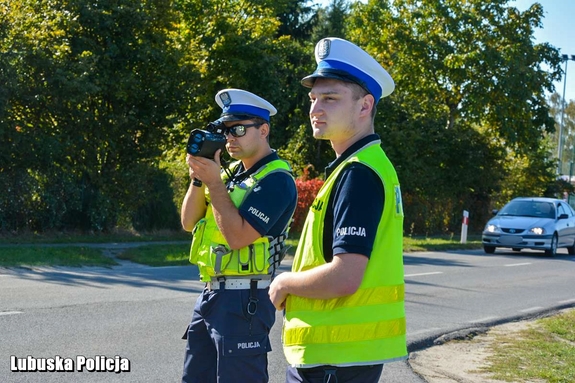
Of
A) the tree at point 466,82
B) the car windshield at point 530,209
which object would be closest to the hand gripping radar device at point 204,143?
the car windshield at point 530,209

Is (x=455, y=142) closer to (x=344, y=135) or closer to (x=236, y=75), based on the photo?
(x=236, y=75)

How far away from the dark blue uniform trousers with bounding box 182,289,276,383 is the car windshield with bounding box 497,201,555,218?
2029cm

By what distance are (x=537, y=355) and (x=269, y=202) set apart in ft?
16.9

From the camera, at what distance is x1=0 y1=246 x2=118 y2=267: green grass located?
1420cm

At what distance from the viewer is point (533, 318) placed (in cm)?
1116

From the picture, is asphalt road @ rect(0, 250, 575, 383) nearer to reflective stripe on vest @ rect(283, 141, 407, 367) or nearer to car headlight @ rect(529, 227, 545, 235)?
reflective stripe on vest @ rect(283, 141, 407, 367)

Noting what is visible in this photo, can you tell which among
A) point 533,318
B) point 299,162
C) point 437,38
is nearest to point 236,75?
point 299,162

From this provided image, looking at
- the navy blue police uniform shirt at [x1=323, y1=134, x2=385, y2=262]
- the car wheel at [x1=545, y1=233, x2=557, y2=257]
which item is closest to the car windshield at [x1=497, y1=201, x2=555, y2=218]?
the car wheel at [x1=545, y1=233, x2=557, y2=257]

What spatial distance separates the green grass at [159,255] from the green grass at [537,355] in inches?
295

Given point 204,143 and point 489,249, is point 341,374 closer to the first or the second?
point 204,143

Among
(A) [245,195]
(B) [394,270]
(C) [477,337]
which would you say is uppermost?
(A) [245,195]

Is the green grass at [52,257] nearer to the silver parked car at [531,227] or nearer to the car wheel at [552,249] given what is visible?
the silver parked car at [531,227]

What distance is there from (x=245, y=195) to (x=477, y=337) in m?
5.96

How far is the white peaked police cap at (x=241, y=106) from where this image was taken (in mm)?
4355
